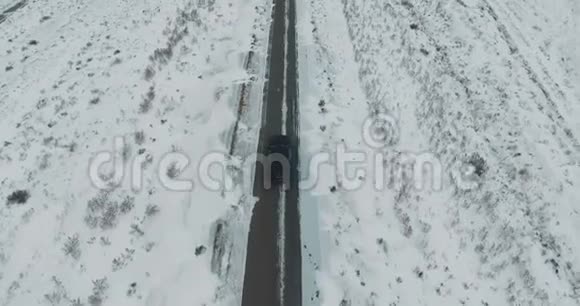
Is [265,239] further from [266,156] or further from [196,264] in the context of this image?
[266,156]

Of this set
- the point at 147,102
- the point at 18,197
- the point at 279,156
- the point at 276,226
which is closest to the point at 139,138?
the point at 147,102

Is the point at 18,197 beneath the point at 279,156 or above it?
beneath

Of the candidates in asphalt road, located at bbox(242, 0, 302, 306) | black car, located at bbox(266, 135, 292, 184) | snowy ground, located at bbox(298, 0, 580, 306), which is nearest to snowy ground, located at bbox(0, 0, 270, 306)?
asphalt road, located at bbox(242, 0, 302, 306)

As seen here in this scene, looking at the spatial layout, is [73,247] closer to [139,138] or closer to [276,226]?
[139,138]

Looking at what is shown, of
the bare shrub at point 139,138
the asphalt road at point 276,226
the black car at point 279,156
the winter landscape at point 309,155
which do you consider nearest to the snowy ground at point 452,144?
the winter landscape at point 309,155

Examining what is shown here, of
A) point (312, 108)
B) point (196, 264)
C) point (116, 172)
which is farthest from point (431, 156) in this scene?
point (116, 172)
